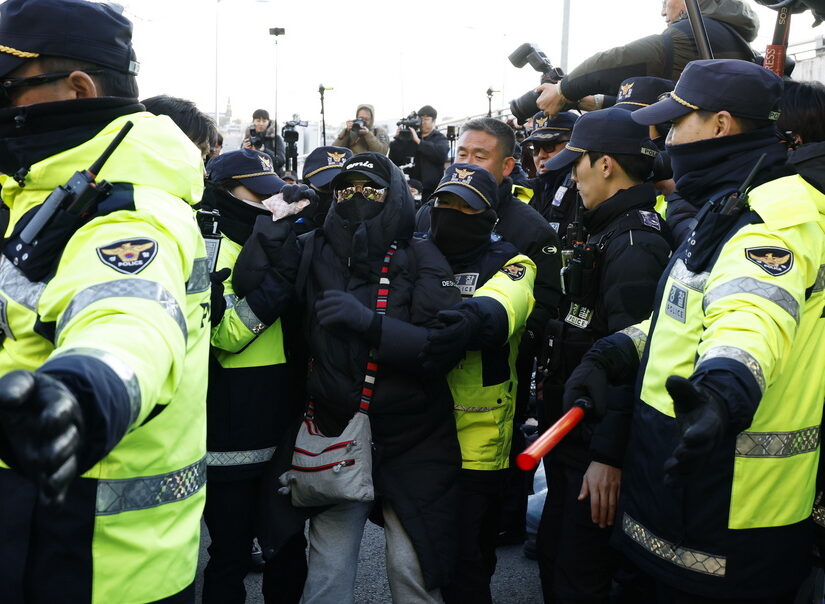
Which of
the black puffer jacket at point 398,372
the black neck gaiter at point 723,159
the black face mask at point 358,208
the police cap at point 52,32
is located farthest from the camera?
the black face mask at point 358,208

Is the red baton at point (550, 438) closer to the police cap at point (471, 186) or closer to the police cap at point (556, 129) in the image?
the police cap at point (471, 186)

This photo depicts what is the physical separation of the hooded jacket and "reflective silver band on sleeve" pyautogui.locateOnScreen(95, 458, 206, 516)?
10.9ft

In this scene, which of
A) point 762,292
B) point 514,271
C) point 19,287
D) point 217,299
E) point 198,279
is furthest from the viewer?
point 514,271

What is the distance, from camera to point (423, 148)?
9.12 m

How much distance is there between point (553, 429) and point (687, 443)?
72 cm

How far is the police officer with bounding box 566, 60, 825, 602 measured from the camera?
187 cm

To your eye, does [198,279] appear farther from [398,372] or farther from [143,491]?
[398,372]

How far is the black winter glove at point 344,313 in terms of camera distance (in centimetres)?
268

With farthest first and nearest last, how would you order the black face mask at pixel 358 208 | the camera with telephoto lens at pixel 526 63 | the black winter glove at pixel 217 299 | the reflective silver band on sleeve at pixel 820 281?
1. the camera with telephoto lens at pixel 526 63
2. the black face mask at pixel 358 208
3. the black winter glove at pixel 217 299
4. the reflective silver band on sleeve at pixel 820 281

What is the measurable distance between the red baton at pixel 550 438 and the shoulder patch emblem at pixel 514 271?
2.83 feet

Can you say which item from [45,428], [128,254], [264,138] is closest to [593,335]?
[128,254]

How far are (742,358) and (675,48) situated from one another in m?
3.06

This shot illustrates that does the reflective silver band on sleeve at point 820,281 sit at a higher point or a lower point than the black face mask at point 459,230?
higher

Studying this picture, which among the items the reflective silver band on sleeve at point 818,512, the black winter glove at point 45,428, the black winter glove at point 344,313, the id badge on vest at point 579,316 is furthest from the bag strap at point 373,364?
the black winter glove at point 45,428
